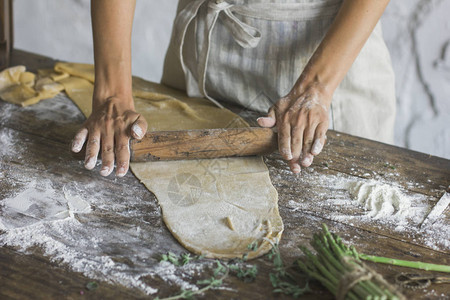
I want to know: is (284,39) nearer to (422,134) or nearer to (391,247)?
(391,247)

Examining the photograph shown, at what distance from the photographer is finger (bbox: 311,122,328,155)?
1509 mm

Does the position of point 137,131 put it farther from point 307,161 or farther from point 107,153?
point 307,161

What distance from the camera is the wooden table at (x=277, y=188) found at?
1.04m

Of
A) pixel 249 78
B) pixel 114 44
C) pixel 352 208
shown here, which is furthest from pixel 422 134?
pixel 114 44

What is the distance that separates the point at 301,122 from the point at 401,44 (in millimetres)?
2068

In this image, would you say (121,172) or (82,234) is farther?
(121,172)

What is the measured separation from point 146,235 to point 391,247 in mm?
634

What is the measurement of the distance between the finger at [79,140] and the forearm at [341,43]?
73 centimetres

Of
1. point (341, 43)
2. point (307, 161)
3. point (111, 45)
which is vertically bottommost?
point (307, 161)

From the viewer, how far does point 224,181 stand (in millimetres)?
1438

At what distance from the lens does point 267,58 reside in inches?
72.4

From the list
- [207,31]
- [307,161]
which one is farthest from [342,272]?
[207,31]

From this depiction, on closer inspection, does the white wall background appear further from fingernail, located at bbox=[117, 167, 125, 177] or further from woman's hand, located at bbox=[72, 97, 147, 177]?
fingernail, located at bbox=[117, 167, 125, 177]

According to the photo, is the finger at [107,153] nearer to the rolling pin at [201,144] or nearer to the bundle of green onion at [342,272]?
the rolling pin at [201,144]
